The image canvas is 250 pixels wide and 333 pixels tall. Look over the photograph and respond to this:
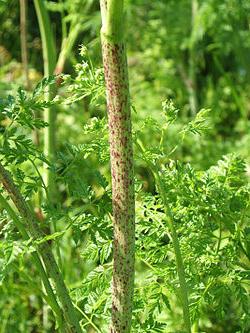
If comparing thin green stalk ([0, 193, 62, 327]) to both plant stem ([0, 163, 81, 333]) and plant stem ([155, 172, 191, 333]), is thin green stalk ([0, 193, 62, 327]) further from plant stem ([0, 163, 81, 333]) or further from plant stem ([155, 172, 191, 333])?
plant stem ([155, 172, 191, 333])

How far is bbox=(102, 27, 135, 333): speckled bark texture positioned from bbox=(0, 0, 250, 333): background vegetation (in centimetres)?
10

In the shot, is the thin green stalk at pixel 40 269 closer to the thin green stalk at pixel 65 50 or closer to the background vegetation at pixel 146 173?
the background vegetation at pixel 146 173

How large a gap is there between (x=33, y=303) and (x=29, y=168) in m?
0.52

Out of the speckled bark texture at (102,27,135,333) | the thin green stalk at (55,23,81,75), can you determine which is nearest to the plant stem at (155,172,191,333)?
the speckled bark texture at (102,27,135,333)

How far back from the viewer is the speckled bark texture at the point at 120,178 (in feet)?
3.42

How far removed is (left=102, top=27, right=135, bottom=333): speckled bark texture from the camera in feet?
3.42

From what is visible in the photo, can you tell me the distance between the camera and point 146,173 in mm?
3873

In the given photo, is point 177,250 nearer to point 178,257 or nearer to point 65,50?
point 178,257

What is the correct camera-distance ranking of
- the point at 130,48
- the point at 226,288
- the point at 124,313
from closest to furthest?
the point at 124,313 < the point at 226,288 < the point at 130,48

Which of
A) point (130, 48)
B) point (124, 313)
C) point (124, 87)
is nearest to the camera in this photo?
point (124, 87)

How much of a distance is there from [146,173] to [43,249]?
263cm

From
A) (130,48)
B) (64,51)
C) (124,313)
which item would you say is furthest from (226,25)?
(124,313)

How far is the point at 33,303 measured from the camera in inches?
112

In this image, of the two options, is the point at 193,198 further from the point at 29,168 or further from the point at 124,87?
the point at 29,168
